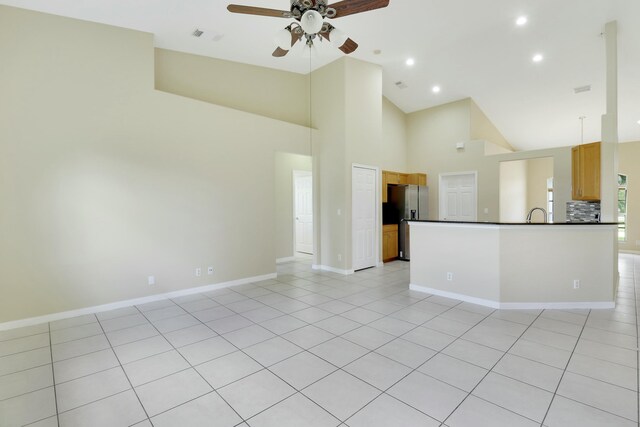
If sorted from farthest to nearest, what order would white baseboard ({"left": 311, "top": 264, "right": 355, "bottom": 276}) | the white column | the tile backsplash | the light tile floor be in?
the tile backsplash < white baseboard ({"left": 311, "top": 264, "right": 355, "bottom": 276}) < the white column < the light tile floor

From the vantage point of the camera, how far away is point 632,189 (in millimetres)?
7910

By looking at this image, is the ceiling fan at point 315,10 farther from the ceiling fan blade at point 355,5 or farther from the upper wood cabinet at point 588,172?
the upper wood cabinet at point 588,172

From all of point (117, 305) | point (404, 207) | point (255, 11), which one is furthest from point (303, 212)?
point (255, 11)

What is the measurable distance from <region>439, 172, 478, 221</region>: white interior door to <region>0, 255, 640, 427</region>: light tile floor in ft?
12.9

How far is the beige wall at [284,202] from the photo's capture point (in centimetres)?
690

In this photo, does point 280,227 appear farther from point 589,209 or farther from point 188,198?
point 589,209

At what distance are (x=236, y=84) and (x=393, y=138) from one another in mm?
4485

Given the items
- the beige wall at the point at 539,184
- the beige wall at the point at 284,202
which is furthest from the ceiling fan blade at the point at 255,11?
the beige wall at the point at 539,184

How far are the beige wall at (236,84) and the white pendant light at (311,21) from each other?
292cm

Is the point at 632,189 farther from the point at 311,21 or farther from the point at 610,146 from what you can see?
the point at 311,21

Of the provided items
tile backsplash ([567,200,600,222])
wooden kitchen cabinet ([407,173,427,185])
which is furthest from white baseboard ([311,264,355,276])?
tile backsplash ([567,200,600,222])

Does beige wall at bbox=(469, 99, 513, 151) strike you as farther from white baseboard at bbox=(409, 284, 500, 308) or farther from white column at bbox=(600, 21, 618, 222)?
white baseboard at bbox=(409, 284, 500, 308)

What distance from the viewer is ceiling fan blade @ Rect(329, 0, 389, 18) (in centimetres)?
254

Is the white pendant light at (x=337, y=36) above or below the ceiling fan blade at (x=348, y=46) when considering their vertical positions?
below
